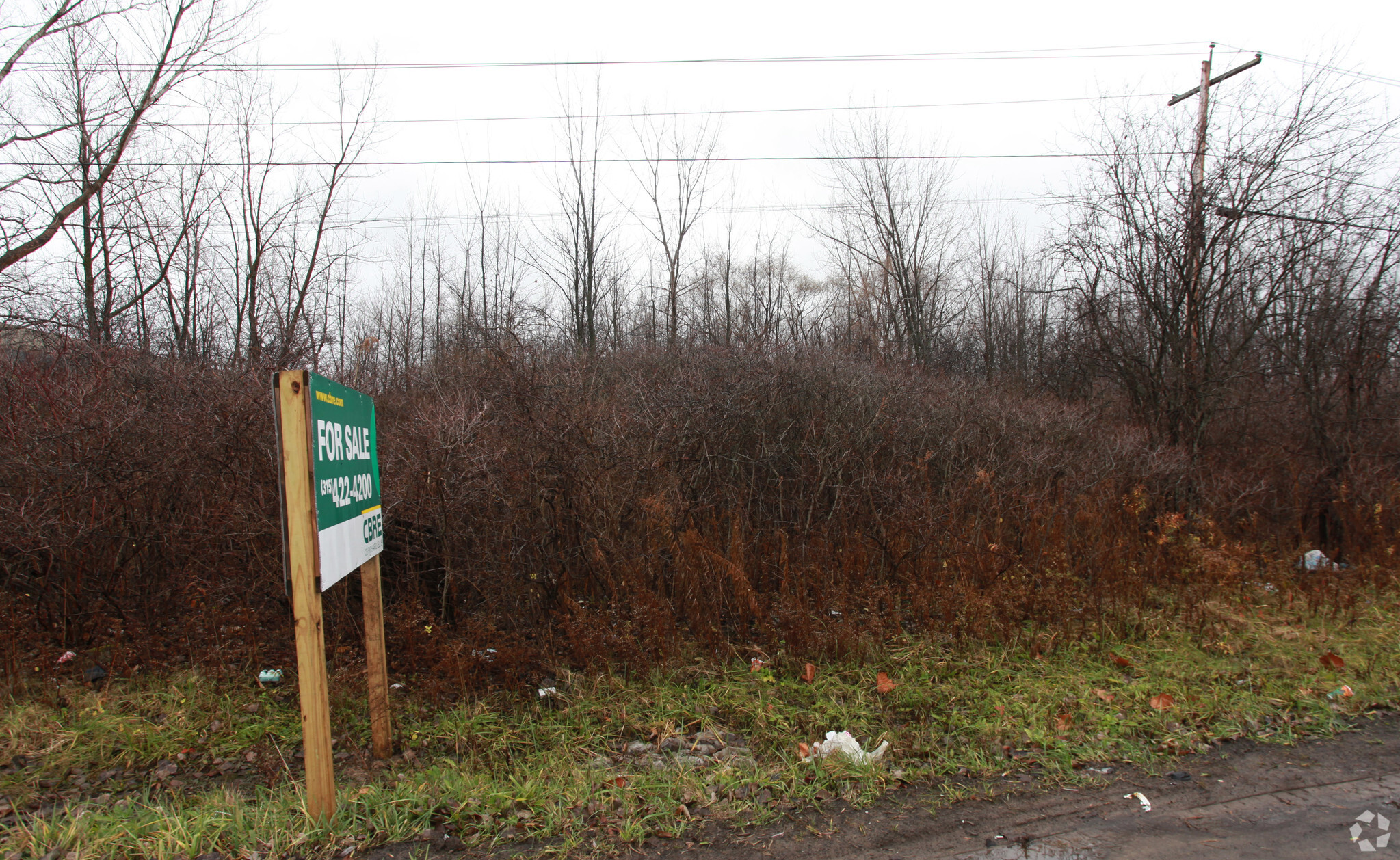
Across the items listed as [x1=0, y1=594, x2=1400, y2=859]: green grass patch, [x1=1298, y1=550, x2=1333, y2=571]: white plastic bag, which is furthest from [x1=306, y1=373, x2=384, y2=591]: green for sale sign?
[x1=1298, y1=550, x2=1333, y2=571]: white plastic bag

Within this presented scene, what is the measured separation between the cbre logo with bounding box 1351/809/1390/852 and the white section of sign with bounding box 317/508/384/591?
410 centimetres

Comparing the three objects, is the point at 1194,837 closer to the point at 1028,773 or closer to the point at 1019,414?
the point at 1028,773

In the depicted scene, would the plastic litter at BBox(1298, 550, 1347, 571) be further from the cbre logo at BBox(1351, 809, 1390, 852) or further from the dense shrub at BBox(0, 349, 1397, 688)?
the cbre logo at BBox(1351, 809, 1390, 852)

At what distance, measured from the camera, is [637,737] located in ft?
12.9

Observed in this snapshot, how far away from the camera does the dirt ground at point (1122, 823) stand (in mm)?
2793

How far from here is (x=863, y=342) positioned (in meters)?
14.3

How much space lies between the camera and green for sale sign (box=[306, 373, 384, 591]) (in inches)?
105

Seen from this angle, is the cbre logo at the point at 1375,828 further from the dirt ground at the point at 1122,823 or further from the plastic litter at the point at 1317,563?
the plastic litter at the point at 1317,563

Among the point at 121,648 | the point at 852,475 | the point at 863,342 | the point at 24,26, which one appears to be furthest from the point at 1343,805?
the point at 24,26

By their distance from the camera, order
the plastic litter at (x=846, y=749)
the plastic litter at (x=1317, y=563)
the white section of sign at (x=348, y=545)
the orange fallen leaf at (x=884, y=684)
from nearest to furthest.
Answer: the white section of sign at (x=348, y=545) < the plastic litter at (x=846, y=749) < the orange fallen leaf at (x=884, y=684) < the plastic litter at (x=1317, y=563)

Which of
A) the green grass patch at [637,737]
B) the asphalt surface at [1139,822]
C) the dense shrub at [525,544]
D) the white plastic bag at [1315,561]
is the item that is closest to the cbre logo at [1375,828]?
the asphalt surface at [1139,822]

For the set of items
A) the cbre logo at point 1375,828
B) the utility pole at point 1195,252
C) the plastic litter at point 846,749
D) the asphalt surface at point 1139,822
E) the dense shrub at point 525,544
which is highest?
the utility pole at point 1195,252

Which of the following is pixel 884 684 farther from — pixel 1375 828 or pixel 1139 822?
pixel 1375 828

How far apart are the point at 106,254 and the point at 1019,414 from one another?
14.2 meters
